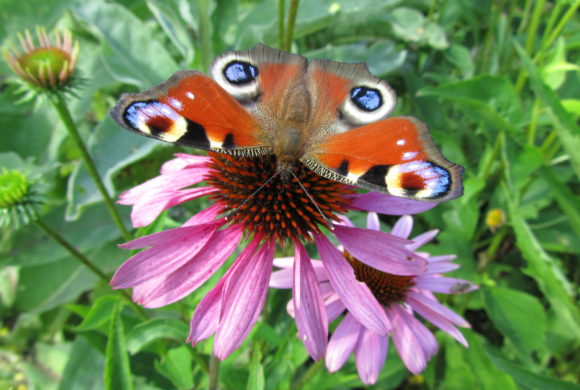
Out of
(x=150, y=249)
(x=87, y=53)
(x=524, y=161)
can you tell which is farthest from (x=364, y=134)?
(x=87, y=53)

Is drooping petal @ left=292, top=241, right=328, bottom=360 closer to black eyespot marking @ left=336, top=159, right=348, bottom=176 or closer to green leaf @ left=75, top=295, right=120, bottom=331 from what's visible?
→ black eyespot marking @ left=336, top=159, right=348, bottom=176

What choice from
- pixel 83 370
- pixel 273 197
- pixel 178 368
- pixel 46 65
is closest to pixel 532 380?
pixel 273 197

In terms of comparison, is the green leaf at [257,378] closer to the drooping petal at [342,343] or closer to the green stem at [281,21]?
the drooping petal at [342,343]

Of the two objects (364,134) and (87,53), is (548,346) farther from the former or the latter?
(87,53)

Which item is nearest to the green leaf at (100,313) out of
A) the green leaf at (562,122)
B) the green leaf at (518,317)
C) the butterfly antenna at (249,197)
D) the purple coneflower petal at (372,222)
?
the butterfly antenna at (249,197)

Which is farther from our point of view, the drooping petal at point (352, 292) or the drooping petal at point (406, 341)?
the drooping petal at point (406, 341)

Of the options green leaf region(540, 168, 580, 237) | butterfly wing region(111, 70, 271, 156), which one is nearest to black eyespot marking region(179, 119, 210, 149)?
butterfly wing region(111, 70, 271, 156)

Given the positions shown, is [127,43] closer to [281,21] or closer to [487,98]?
[281,21]
